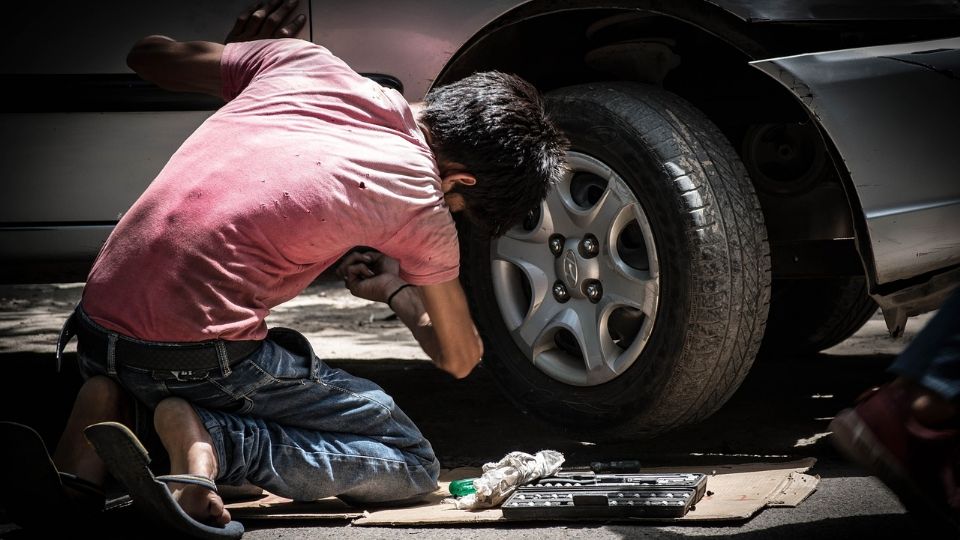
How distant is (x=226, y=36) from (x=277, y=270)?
108 centimetres

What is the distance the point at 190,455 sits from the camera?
7.62 ft

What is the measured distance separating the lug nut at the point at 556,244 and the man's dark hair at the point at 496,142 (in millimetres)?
469

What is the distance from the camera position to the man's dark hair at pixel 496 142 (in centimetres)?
255

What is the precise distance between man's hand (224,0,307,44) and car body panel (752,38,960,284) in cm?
139

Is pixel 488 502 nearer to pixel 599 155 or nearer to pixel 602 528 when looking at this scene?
pixel 602 528

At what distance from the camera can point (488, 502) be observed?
102 inches

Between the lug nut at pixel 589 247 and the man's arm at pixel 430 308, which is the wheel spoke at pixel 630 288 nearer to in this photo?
the lug nut at pixel 589 247

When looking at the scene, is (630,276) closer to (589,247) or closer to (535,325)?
(589,247)

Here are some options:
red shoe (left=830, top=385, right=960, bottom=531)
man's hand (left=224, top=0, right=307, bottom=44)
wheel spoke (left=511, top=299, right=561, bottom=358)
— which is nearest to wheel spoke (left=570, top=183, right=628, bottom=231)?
wheel spoke (left=511, top=299, right=561, bottom=358)

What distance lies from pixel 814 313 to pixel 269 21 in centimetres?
223

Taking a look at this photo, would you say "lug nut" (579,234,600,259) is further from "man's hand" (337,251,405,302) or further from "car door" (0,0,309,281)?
"car door" (0,0,309,281)

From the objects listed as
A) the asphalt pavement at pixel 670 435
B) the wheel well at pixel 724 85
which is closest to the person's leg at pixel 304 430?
the asphalt pavement at pixel 670 435

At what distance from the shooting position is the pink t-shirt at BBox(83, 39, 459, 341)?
7.61ft

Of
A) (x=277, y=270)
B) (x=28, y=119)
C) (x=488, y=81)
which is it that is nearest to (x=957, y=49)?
(x=488, y=81)
